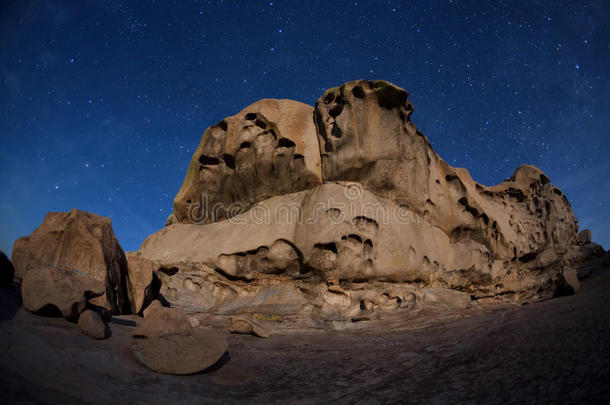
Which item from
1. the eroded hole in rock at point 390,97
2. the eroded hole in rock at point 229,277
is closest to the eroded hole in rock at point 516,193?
the eroded hole in rock at point 390,97

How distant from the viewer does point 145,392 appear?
208 centimetres

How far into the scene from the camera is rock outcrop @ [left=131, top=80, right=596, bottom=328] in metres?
7.21

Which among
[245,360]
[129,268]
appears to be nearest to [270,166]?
[129,268]

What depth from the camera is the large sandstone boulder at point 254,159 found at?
8.61 metres

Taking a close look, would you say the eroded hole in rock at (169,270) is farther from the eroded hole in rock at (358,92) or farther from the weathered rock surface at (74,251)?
the eroded hole in rock at (358,92)

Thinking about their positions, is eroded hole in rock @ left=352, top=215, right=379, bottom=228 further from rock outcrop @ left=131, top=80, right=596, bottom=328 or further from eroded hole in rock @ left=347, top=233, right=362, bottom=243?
eroded hole in rock @ left=347, top=233, right=362, bottom=243

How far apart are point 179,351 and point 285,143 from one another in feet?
21.6

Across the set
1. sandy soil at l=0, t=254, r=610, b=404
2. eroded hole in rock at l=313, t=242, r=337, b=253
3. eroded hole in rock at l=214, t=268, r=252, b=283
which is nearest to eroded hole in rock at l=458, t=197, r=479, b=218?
eroded hole in rock at l=313, t=242, r=337, b=253

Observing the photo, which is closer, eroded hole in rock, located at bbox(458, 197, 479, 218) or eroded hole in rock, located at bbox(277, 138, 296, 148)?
eroded hole in rock, located at bbox(277, 138, 296, 148)

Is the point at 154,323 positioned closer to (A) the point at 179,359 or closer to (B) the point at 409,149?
(A) the point at 179,359

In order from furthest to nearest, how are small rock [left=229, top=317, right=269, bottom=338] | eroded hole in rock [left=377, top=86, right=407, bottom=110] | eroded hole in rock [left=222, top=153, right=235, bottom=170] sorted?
eroded hole in rock [left=222, top=153, right=235, bottom=170] < eroded hole in rock [left=377, top=86, right=407, bottom=110] < small rock [left=229, top=317, right=269, bottom=338]

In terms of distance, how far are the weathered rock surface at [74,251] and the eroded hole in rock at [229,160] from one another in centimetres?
500

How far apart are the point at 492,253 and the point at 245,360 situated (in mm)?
9638

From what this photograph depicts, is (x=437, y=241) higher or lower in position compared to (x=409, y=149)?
lower
